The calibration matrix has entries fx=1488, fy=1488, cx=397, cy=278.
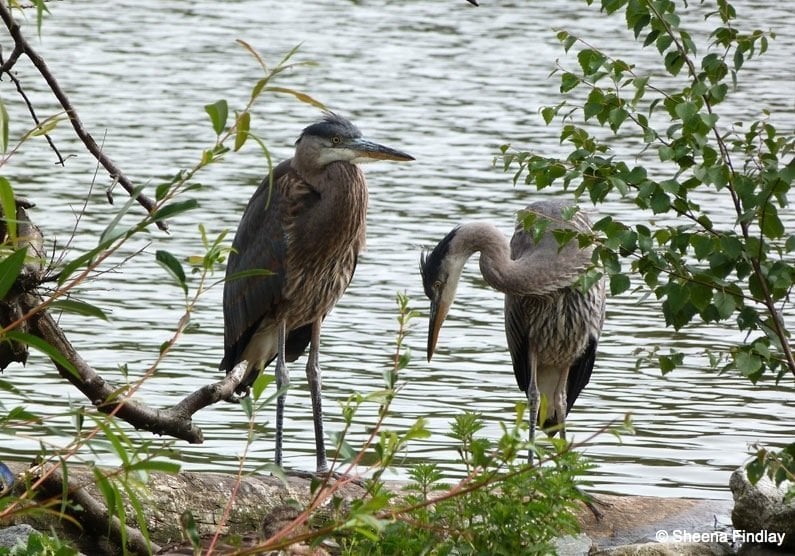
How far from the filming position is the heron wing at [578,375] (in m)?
8.08

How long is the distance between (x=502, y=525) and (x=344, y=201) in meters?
2.92

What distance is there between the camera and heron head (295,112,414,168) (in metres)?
6.59

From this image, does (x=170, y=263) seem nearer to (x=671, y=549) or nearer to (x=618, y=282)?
(x=618, y=282)

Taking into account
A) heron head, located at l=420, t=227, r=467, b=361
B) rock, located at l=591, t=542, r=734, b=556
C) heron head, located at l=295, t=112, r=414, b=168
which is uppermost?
heron head, located at l=295, t=112, r=414, b=168

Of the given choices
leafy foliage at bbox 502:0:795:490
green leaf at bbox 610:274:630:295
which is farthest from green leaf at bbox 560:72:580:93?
green leaf at bbox 610:274:630:295

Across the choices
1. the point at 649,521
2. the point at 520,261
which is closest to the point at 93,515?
the point at 649,521

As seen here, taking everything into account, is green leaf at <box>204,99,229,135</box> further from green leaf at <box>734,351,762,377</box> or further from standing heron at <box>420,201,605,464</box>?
standing heron at <box>420,201,605,464</box>

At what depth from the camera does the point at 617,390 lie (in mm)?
8898

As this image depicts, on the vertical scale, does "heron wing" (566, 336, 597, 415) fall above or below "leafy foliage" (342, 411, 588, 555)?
below

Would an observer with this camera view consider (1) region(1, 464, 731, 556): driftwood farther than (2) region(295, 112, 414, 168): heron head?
No

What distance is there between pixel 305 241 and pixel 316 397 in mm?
727

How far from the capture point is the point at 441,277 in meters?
7.60

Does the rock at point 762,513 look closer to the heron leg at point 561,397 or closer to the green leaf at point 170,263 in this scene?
the heron leg at point 561,397

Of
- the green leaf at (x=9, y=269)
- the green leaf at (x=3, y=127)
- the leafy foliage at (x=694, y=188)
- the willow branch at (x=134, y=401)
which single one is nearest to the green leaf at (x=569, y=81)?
the leafy foliage at (x=694, y=188)
